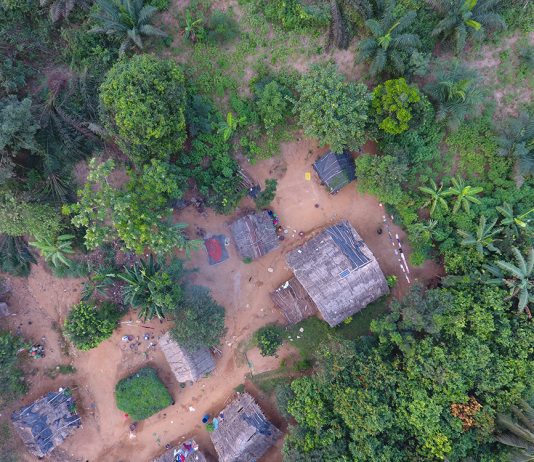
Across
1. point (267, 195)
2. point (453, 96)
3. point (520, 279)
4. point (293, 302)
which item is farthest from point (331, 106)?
point (520, 279)

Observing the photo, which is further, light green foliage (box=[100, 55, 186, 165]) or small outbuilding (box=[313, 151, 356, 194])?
small outbuilding (box=[313, 151, 356, 194])

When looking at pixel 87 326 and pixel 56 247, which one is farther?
pixel 87 326

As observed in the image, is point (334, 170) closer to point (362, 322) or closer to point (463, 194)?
point (463, 194)

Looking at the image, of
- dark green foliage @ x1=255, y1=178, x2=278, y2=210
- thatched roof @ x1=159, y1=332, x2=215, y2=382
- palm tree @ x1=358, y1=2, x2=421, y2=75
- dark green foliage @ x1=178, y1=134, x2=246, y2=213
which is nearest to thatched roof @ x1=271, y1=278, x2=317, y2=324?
dark green foliage @ x1=255, y1=178, x2=278, y2=210

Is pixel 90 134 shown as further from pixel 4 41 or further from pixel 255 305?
pixel 255 305

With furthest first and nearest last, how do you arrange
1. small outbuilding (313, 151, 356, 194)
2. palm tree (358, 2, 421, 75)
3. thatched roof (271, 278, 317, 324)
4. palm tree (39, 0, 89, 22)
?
1. thatched roof (271, 278, 317, 324)
2. small outbuilding (313, 151, 356, 194)
3. palm tree (39, 0, 89, 22)
4. palm tree (358, 2, 421, 75)

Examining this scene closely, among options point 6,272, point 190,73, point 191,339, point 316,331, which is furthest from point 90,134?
point 316,331

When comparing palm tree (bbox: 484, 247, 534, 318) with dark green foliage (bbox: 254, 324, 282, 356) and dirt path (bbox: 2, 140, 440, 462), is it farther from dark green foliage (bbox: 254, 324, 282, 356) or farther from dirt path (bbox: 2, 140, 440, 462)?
dark green foliage (bbox: 254, 324, 282, 356)
